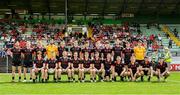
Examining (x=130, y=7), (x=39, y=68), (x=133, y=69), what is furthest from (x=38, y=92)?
(x=130, y=7)

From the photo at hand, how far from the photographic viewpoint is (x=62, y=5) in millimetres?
46969

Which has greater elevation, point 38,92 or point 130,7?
point 130,7

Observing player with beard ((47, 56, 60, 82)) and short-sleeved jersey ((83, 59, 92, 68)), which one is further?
short-sleeved jersey ((83, 59, 92, 68))

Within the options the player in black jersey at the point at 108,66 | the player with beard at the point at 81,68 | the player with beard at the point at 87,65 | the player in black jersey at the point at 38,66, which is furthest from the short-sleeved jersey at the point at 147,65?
the player in black jersey at the point at 38,66

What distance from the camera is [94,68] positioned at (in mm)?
23156

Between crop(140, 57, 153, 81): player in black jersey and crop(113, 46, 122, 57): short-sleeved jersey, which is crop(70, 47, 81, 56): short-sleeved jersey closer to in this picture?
crop(113, 46, 122, 57): short-sleeved jersey

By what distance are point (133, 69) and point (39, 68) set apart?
453 centimetres

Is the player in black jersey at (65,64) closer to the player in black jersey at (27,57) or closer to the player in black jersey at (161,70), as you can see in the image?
the player in black jersey at (27,57)

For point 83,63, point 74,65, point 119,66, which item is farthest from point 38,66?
point 119,66

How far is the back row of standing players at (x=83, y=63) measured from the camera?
74.8ft

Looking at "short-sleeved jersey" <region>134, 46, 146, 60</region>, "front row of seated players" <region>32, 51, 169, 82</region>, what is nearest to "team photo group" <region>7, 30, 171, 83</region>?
"front row of seated players" <region>32, 51, 169, 82</region>

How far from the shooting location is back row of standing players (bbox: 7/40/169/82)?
2281 centimetres

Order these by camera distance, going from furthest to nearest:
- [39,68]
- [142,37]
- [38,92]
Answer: [142,37] < [39,68] < [38,92]

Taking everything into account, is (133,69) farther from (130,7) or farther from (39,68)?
(130,7)
